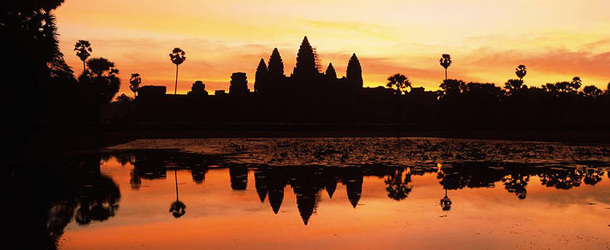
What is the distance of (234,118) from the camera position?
15800 cm

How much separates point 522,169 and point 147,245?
1978 centimetres

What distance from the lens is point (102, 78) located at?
83.8 meters

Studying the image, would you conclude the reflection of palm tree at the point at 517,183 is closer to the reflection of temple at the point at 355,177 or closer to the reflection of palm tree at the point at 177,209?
the reflection of temple at the point at 355,177

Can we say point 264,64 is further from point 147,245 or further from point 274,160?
point 147,245

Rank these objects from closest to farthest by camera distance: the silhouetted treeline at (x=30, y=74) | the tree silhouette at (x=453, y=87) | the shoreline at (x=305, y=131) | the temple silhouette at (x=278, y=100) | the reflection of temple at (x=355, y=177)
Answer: the reflection of temple at (x=355, y=177)
the silhouetted treeline at (x=30, y=74)
the shoreline at (x=305, y=131)
the tree silhouette at (x=453, y=87)
the temple silhouette at (x=278, y=100)

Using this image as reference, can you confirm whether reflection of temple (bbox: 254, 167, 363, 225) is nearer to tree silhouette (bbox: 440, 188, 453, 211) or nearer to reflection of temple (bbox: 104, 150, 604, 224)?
reflection of temple (bbox: 104, 150, 604, 224)

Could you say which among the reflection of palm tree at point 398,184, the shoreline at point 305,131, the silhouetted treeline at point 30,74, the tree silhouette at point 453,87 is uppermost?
the tree silhouette at point 453,87

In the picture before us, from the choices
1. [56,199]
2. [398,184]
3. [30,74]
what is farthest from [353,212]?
[30,74]

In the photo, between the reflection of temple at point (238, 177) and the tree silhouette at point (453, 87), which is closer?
the reflection of temple at point (238, 177)

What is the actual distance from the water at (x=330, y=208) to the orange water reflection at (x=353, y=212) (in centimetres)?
3

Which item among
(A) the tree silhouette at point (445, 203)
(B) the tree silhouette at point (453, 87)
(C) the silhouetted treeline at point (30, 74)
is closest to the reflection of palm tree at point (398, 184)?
(A) the tree silhouette at point (445, 203)

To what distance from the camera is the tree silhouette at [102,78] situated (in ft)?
263

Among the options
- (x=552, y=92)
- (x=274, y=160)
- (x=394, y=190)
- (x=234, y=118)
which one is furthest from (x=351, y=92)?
(x=394, y=190)

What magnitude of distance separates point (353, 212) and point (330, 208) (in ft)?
2.63
